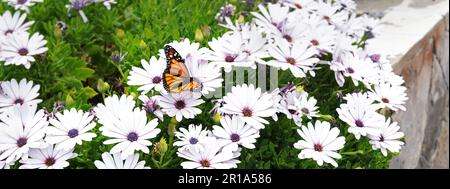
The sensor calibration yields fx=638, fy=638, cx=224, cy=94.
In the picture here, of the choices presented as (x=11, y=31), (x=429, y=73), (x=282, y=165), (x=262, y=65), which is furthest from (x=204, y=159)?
(x=429, y=73)

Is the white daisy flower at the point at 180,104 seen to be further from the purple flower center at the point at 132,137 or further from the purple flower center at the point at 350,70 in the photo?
the purple flower center at the point at 350,70

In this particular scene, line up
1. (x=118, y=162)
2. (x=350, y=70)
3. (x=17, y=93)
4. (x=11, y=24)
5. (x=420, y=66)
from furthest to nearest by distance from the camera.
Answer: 1. (x=420, y=66)
2. (x=11, y=24)
3. (x=350, y=70)
4. (x=17, y=93)
5. (x=118, y=162)

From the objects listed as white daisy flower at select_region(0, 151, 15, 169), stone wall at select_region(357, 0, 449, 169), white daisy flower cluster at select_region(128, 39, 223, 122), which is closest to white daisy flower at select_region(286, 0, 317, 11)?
stone wall at select_region(357, 0, 449, 169)

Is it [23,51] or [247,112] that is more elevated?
[23,51]

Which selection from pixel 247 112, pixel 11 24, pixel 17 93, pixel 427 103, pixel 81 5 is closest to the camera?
pixel 247 112

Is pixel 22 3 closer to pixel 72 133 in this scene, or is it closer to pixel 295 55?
pixel 72 133

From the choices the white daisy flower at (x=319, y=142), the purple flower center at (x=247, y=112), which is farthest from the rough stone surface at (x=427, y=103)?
the purple flower center at (x=247, y=112)

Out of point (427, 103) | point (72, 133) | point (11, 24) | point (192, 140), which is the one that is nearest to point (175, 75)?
point (192, 140)
